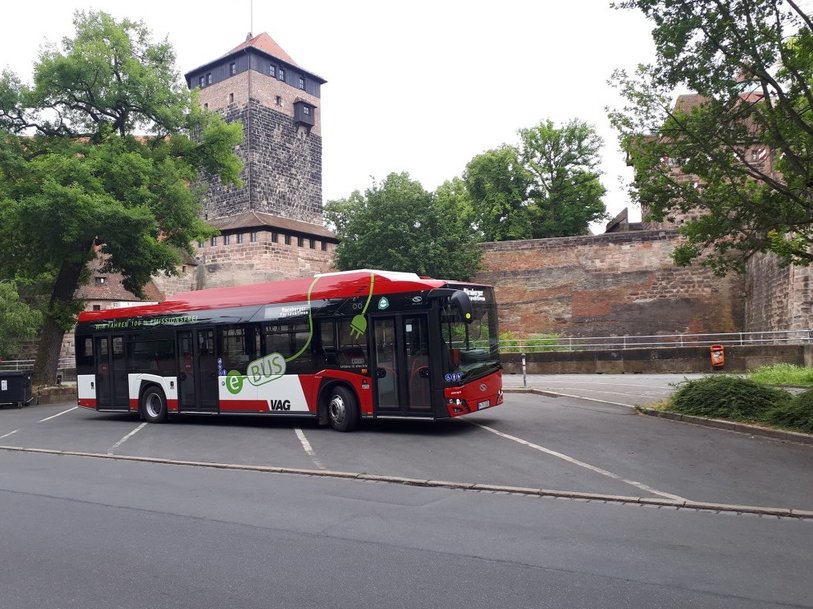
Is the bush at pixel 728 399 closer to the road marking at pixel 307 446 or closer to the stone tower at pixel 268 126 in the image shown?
the road marking at pixel 307 446

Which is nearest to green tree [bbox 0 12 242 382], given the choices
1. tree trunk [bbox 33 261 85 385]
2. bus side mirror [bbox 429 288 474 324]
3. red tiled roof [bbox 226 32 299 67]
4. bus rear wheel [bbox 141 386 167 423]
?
tree trunk [bbox 33 261 85 385]

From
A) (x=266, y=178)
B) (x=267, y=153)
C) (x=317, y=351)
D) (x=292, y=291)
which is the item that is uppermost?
(x=267, y=153)

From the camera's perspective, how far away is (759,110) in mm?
12133

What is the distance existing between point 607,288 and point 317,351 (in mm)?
31154

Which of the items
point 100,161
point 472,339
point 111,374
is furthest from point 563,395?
point 100,161

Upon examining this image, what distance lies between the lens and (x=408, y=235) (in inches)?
1670

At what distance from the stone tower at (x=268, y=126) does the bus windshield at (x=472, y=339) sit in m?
45.0

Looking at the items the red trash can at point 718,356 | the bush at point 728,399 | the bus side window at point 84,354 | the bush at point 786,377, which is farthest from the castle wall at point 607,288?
the bus side window at point 84,354

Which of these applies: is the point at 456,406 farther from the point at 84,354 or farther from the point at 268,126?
the point at 268,126

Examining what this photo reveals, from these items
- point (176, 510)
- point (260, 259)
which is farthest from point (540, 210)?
point (176, 510)

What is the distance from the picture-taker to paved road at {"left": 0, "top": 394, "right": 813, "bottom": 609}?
475 centimetres

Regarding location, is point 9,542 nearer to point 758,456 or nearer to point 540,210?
point 758,456

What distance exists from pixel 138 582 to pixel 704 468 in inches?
Answer: 276

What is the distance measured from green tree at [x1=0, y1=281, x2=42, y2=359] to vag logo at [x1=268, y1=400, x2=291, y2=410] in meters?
26.3
